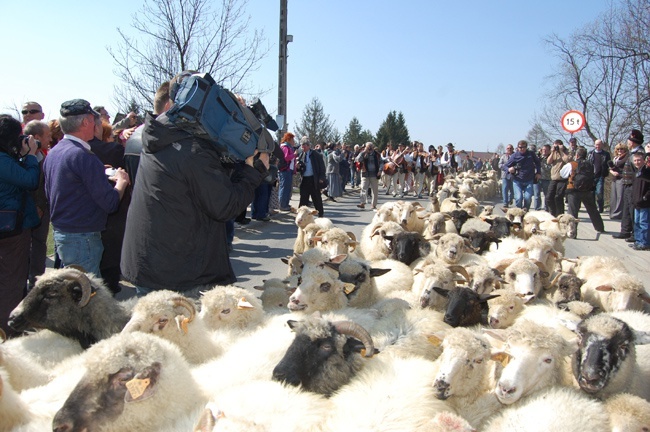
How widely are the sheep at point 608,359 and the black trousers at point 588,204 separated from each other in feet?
33.4

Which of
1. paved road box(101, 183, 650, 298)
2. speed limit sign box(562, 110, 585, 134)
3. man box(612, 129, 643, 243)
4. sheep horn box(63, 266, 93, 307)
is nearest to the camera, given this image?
sheep horn box(63, 266, 93, 307)

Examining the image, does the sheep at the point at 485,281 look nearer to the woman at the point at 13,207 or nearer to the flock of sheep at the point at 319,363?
the flock of sheep at the point at 319,363

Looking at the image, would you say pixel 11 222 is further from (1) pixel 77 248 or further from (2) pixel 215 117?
(2) pixel 215 117

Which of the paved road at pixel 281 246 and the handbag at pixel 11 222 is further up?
the handbag at pixel 11 222

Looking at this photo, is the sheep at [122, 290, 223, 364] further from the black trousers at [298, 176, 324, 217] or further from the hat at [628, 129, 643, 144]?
the hat at [628, 129, 643, 144]

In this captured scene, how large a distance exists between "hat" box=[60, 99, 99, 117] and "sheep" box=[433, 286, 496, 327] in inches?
139

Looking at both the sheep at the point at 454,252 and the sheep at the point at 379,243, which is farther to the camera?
the sheep at the point at 379,243

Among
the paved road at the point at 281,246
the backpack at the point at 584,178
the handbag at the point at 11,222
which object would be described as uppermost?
the backpack at the point at 584,178

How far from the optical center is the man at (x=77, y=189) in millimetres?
3902

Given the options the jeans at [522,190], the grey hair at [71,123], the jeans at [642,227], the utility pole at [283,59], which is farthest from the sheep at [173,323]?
the utility pole at [283,59]

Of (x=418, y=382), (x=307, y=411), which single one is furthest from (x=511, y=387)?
(x=307, y=411)

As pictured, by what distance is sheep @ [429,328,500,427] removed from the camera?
8.64 feet

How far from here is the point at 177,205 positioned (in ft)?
10.9

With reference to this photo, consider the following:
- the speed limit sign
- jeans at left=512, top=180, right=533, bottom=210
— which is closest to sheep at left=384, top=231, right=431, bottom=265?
jeans at left=512, top=180, right=533, bottom=210
